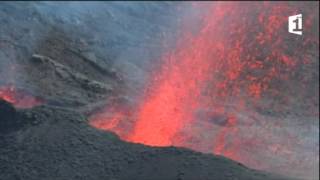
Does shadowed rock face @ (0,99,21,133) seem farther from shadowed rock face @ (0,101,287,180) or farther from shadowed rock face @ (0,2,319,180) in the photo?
shadowed rock face @ (0,101,287,180)

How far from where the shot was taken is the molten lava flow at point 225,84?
701 inches

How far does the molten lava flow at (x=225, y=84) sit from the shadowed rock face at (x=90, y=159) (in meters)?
3.01

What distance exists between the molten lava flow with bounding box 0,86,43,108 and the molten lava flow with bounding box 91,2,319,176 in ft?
6.79

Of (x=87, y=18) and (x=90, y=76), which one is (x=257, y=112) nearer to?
(x=90, y=76)

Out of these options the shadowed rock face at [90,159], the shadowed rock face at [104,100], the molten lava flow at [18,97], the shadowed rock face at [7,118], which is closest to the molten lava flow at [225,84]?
the shadowed rock face at [104,100]

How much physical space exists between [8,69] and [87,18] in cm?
662

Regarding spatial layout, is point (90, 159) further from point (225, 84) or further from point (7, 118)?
point (225, 84)

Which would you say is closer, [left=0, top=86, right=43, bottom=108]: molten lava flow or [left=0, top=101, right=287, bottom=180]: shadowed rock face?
[left=0, top=101, right=287, bottom=180]: shadowed rock face

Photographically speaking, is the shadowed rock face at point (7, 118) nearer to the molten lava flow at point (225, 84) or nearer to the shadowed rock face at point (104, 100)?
the shadowed rock face at point (104, 100)

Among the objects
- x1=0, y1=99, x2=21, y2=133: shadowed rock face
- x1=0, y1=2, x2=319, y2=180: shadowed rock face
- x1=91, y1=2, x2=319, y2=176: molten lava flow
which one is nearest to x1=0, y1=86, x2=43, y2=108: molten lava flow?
x1=0, y1=2, x2=319, y2=180: shadowed rock face

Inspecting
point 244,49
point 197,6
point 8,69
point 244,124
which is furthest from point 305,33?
point 8,69

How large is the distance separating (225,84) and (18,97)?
9.15 metres

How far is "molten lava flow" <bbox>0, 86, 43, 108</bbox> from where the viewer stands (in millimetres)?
16447

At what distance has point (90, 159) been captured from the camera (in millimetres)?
12758
